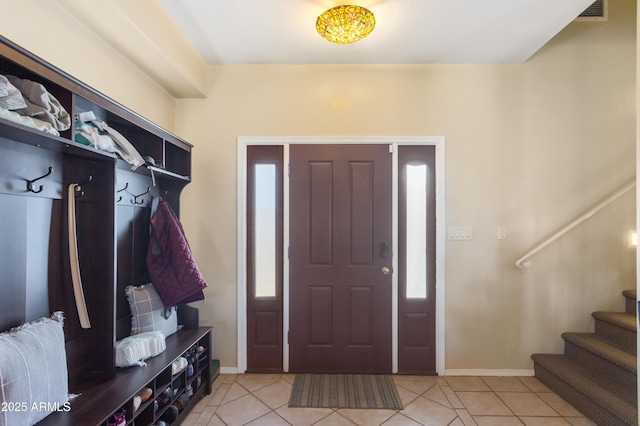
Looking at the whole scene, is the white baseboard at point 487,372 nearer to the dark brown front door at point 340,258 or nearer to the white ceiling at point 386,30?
the dark brown front door at point 340,258

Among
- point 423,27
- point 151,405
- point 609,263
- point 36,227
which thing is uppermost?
point 423,27

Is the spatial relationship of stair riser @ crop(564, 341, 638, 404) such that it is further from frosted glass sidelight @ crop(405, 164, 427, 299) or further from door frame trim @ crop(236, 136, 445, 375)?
frosted glass sidelight @ crop(405, 164, 427, 299)

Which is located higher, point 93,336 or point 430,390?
point 93,336

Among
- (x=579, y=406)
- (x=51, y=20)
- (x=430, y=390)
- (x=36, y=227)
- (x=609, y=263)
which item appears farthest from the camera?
(x=609, y=263)

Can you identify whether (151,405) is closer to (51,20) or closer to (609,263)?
(51,20)

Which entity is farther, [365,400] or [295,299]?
[295,299]

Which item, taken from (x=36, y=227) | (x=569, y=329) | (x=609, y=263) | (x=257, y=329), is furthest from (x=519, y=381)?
(x=36, y=227)

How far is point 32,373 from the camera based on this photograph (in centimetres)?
114

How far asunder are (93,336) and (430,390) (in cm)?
231

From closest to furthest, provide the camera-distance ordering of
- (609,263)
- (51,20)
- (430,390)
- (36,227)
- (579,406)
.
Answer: (36,227)
(51,20)
(579,406)
(430,390)
(609,263)

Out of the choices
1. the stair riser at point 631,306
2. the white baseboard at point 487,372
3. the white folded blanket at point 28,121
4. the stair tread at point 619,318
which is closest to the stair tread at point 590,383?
the white baseboard at point 487,372

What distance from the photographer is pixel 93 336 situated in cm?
160

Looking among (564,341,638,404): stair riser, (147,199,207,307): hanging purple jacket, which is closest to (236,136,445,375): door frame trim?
(147,199,207,307): hanging purple jacket

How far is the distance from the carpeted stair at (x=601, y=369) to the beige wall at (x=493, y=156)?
4.8 inches
